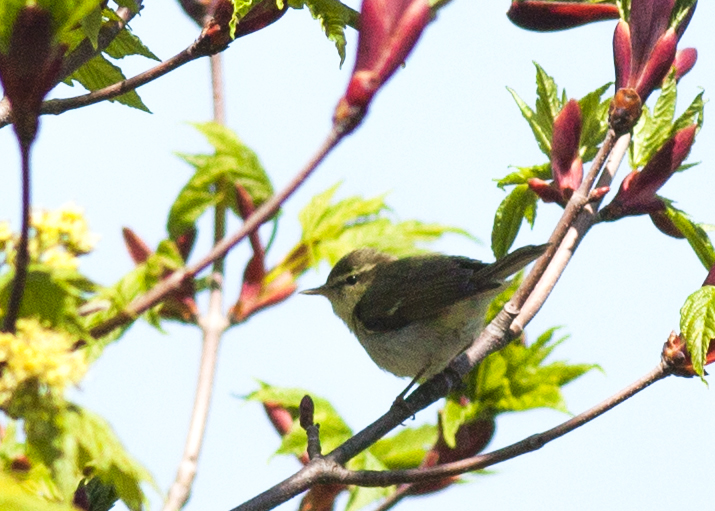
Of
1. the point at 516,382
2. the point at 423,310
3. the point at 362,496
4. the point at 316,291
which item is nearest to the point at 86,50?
the point at 362,496

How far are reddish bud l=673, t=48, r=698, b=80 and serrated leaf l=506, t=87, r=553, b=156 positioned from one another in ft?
1.45

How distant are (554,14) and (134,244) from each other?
1964 millimetres

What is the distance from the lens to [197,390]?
10.3 ft

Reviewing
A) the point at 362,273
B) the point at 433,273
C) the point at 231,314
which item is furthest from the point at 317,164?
the point at 362,273

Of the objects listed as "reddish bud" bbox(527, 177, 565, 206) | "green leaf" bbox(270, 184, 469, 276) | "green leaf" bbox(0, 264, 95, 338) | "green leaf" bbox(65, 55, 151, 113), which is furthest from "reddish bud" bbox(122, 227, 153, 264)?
"green leaf" bbox(0, 264, 95, 338)

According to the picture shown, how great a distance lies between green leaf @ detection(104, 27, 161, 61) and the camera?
6.76ft

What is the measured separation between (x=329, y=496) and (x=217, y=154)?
163 centimetres

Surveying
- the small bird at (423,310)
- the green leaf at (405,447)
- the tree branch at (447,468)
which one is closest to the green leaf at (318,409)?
the green leaf at (405,447)

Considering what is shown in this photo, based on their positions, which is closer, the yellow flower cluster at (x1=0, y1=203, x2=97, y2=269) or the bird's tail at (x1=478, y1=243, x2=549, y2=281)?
the yellow flower cluster at (x1=0, y1=203, x2=97, y2=269)

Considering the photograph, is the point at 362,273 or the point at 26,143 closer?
the point at 26,143

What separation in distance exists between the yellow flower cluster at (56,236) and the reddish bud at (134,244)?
1916 mm

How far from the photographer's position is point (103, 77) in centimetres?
212

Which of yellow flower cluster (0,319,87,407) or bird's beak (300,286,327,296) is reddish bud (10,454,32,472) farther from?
bird's beak (300,286,327,296)

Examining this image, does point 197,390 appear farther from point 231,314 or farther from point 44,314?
point 44,314
